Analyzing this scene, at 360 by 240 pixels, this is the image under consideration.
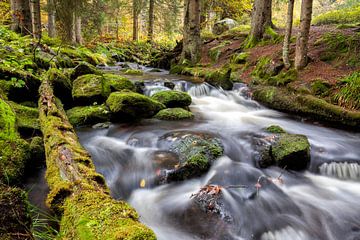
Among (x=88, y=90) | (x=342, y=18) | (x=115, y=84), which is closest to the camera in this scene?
(x=88, y=90)

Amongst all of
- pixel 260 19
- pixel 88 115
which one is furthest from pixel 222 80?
pixel 88 115

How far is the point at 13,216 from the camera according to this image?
1.69 meters

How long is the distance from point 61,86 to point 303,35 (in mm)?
6845

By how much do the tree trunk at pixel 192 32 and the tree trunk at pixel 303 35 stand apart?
19.5 ft

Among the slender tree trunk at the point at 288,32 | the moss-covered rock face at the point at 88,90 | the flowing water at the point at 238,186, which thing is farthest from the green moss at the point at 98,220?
the slender tree trunk at the point at 288,32

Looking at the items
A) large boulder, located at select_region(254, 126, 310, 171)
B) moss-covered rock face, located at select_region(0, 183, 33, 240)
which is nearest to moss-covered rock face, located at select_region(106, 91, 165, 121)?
large boulder, located at select_region(254, 126, 310, 171)

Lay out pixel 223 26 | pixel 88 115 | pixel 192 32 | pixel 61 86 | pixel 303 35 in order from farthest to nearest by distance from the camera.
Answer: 1. pixel 223 26
2. pixel 192 32
3. pixel 303 35
4. pixel 61 86
5. pixel 88 115

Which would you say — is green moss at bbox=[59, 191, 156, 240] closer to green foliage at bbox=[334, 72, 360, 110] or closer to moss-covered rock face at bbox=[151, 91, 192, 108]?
moss-covered rock face at bbox=[151, 91, 192, 108]

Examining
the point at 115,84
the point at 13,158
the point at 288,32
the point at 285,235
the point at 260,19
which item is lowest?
the point at 285,235

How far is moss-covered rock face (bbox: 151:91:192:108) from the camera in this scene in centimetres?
782

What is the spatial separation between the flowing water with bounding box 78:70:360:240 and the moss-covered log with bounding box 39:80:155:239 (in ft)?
4.40

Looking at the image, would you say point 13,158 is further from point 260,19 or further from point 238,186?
point 260,19

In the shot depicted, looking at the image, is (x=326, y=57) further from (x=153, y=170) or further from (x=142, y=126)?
(x=153, y=170)

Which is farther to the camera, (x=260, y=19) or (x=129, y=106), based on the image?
(x=260, y=19)
